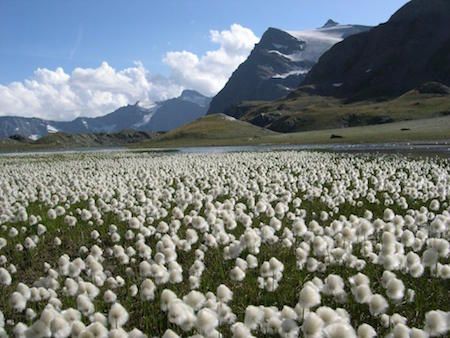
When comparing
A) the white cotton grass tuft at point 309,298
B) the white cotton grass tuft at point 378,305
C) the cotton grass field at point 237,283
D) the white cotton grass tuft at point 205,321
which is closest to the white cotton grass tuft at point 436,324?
the cotton grass field at point 237,283

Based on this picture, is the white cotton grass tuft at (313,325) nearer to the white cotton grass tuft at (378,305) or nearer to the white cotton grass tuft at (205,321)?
the white cotton grass tuft at (205,321)

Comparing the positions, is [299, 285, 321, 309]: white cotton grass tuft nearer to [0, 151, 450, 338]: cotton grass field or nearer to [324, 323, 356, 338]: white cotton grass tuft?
[0, 151, 450, 338]: cotton grass field

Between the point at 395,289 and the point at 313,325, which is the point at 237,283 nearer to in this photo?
the point at 395,289

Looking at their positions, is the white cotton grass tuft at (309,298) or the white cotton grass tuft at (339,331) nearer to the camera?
the white cotton grass tuft at (339,331)

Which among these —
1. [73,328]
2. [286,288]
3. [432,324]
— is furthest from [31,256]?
[432,324]

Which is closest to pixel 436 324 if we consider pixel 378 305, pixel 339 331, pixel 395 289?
pixel 378 305

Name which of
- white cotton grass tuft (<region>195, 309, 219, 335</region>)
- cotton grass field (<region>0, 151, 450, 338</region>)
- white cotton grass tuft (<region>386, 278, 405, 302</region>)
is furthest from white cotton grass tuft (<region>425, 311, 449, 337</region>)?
white cotton grass tuft (<region>195, 309, 219, 335</region>)

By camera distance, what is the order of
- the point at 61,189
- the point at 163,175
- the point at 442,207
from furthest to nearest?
the point at 163,175
the point at 61,189
the point at 442,207

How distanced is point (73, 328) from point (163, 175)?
777 inches

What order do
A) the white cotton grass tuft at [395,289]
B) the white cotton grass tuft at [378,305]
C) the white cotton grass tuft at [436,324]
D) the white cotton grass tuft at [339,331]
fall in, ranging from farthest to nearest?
the white cotton grass tuft at [395,289]
the white cotton grass tuft at [378,305]
the white cotton grass tuft at [436,324]
the white cotton grass tuft at [339,331]

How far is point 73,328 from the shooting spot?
4172mm

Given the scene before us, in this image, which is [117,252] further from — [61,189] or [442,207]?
[61,189]

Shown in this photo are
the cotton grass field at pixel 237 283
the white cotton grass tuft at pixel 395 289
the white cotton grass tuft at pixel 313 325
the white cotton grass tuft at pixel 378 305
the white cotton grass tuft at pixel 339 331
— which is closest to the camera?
the white cotton grass tuft at pixel 339 331

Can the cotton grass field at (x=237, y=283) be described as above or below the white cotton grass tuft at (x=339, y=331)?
below
